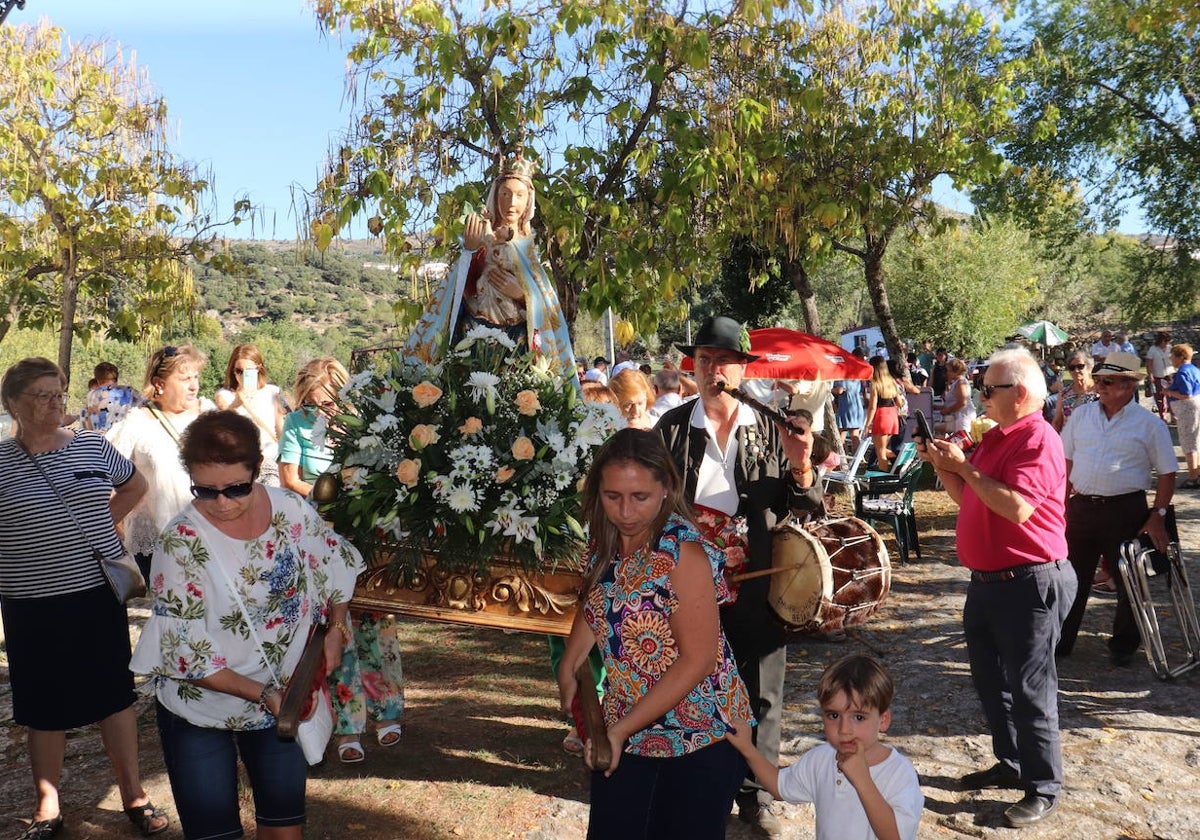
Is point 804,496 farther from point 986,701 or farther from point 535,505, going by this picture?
point 986,701

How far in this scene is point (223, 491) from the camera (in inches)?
120

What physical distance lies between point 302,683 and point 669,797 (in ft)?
3.72

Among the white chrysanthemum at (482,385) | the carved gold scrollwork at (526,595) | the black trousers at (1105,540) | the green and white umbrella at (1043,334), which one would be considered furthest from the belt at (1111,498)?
the green and white umbrella at (1043,334)

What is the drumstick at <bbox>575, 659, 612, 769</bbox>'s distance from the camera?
2824 millimetres

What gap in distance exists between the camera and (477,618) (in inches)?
176

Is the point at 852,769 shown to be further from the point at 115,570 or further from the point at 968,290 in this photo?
the point at 968,290

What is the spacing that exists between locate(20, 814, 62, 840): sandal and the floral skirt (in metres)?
1.35

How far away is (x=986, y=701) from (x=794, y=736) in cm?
123

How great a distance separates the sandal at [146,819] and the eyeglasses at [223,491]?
2.38 metres

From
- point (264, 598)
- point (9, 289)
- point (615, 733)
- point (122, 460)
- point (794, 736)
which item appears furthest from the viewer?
point (9, 289)

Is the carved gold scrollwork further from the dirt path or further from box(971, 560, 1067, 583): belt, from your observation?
box(971, 560, 1067, 583): belt

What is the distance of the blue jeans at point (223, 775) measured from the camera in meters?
3.10

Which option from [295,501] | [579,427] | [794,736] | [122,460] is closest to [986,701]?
[794,736]

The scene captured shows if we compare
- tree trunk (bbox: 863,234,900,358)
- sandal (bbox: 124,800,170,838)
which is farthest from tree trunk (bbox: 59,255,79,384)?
tree trunk (bbox: 863,234,900,358)
